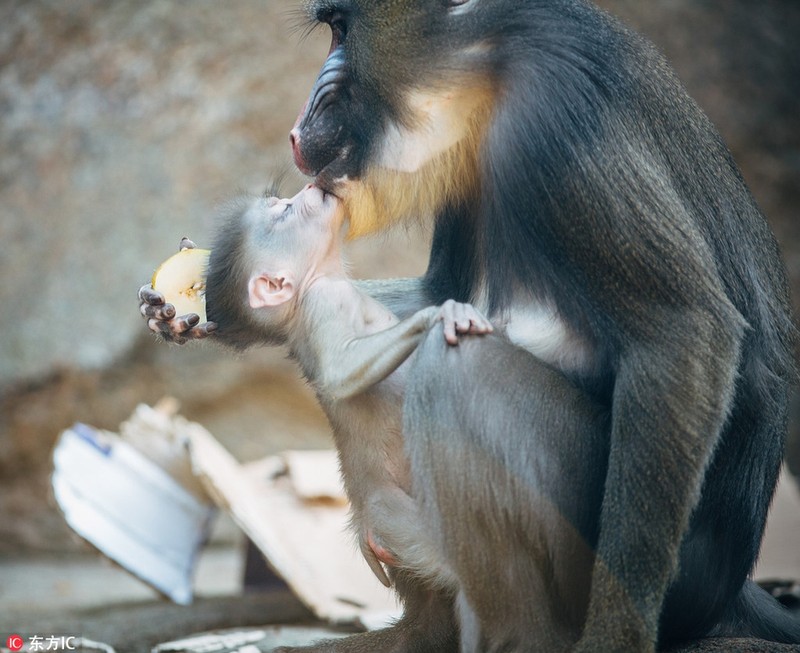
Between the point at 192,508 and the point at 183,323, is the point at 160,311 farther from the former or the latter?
the point at 192,508

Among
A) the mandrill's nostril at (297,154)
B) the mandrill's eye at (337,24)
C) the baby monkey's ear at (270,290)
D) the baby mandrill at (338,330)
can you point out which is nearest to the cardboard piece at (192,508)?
the baby mandrill at (338,330)

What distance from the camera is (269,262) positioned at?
10.0ft

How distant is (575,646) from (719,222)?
3.95ft

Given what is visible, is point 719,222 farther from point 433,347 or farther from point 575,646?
point 575,646

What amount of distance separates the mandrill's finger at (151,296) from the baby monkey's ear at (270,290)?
286 mm

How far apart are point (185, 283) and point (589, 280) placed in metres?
1.29

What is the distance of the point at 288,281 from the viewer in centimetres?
304

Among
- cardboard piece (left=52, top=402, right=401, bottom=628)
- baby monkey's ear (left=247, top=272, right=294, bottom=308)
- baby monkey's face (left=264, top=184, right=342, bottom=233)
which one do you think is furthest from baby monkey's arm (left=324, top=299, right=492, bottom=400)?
cardboard piece (left=52, top=402, right=401, bottom=628)

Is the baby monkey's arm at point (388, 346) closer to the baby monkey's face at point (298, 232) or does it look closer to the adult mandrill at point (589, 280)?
the adult mandrill at point (589, 280)

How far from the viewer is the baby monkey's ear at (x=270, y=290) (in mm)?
3037

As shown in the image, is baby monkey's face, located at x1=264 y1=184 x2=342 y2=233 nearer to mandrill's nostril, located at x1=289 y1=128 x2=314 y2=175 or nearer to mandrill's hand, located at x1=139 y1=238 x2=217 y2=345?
mandrill's nostril, located at x1=289 y1=128 x2=314 y2=175

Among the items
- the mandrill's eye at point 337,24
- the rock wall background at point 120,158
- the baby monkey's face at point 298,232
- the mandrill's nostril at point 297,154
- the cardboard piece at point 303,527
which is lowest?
Result: the cardboard piece at point 303,527

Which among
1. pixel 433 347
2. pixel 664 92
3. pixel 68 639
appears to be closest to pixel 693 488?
pixel 433 347

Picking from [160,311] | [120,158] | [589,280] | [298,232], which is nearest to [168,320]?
[160,311]
